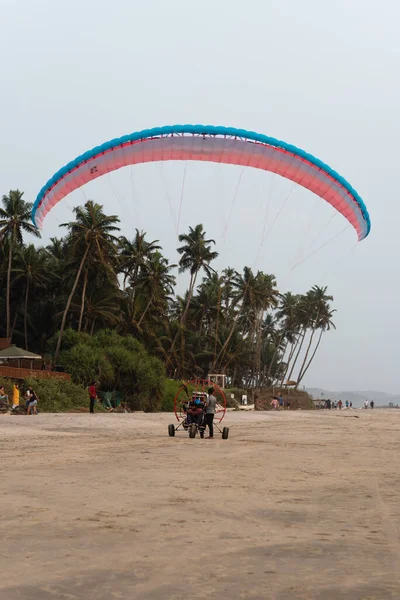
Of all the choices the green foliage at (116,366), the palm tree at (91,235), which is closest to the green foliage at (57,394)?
the green foliage at (116,366)

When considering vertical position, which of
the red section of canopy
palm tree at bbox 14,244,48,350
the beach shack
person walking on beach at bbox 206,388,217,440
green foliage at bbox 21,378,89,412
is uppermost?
palm tree at bbox 14,244,48,350

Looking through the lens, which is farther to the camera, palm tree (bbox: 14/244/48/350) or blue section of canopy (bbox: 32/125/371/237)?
palm tree (bbox: 14/244/48/350)

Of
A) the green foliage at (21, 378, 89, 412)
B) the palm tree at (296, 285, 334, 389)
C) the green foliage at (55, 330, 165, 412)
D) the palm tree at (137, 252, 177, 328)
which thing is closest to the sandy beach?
the green foliage at (21, 378, 89, 412)

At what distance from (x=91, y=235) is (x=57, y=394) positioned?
19.8 metres

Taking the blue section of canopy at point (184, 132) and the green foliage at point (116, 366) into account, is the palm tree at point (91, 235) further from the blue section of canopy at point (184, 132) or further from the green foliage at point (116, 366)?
the blue section of canopy at point (184, 132)

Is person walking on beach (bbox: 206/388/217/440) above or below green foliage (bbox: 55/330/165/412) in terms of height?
below

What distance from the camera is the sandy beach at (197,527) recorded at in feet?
16.4

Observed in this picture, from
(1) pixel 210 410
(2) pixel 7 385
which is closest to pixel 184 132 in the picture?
(1) pixel 210 410

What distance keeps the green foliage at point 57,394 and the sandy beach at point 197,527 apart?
2543 centimetres

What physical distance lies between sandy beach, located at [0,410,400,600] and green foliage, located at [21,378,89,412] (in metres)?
25.4

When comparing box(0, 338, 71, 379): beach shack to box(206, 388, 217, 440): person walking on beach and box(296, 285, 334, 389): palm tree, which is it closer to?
box(206, 388, 217, 440): person walking on beach

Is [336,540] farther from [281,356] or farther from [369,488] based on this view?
[281,356]

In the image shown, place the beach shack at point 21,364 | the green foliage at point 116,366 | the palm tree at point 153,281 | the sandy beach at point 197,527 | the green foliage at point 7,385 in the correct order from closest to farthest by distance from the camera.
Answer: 1. the sandy beach at point 197,527
2. the green foliage at point 7,385
3. the beach shack at point 21,364
4. the green foliage at point 116,366
5. the palm tree at point 153,281

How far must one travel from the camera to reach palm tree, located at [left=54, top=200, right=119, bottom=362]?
57531 millimetres
